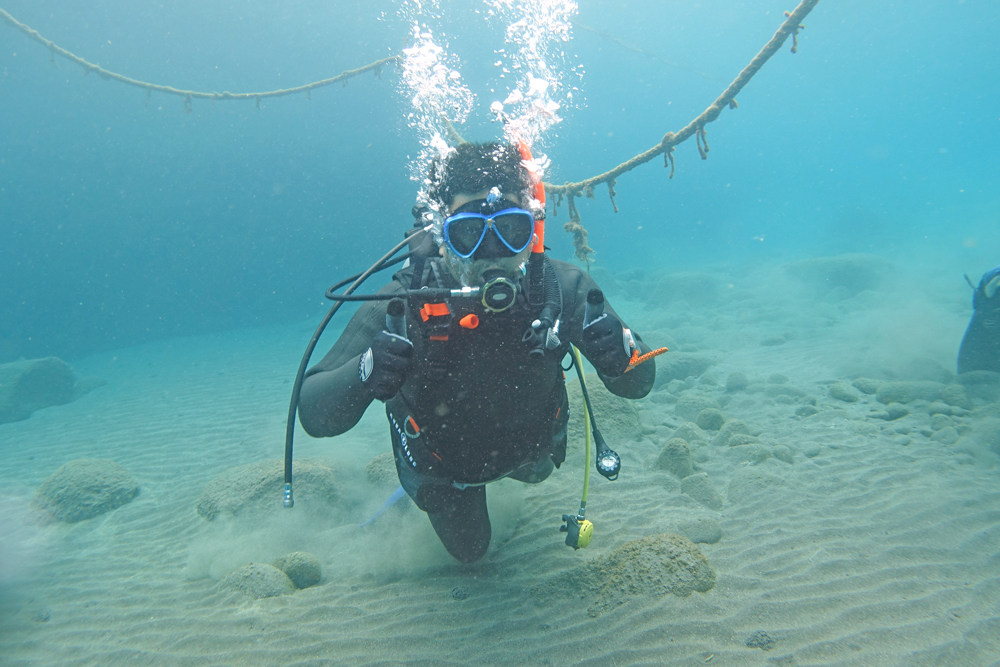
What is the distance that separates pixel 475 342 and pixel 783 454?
14.7 feet

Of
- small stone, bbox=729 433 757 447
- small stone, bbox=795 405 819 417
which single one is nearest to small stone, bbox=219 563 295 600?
small stone, bbox=729 433 757 447

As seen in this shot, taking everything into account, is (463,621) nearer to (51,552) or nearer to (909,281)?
(51,552)

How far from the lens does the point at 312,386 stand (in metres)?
2.91

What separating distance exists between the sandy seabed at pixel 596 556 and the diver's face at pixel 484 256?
2.47 metres

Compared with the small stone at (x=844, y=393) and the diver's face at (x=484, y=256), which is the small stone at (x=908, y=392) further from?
the diver's face at (x=484, y=256)

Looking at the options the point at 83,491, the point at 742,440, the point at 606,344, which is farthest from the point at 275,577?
the point at 742,440

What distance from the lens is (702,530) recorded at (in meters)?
3.71

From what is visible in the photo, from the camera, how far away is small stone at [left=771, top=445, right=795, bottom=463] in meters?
4.97

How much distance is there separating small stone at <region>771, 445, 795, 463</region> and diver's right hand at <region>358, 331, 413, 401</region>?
16.2 feet

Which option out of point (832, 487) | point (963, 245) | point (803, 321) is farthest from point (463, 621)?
point (963, 245)

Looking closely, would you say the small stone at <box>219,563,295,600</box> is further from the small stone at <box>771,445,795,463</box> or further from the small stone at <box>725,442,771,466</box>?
the small stone at <box>771,445,795,463</box>

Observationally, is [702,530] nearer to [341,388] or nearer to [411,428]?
[411,428]

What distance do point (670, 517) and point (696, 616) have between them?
137cm

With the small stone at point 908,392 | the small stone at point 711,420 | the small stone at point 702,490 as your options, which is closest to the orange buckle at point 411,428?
the small stone at point 702,490
